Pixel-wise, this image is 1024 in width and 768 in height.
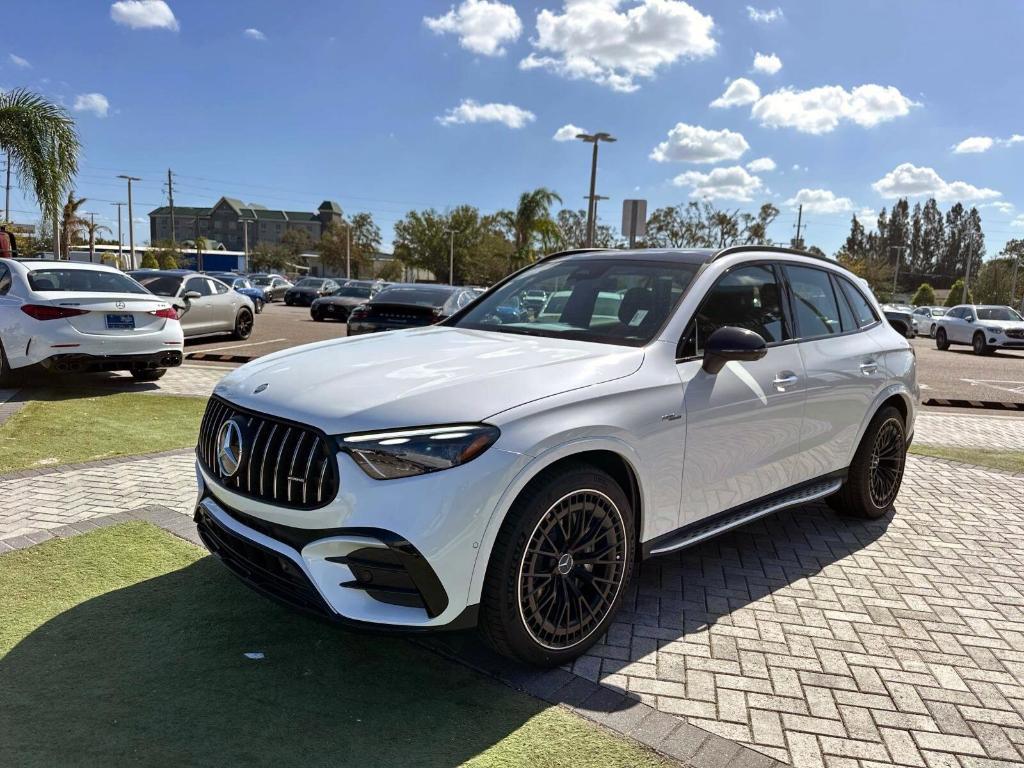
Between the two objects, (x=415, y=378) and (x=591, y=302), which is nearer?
(x=415, y=378)

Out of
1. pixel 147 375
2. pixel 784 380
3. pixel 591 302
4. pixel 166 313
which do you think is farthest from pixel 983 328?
pixel 591 302

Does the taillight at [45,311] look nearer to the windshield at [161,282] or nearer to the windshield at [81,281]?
the windshield at [81,281]

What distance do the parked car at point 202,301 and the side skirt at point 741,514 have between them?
458 inches

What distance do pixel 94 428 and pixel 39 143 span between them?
338 inches

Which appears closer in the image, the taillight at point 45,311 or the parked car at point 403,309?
the taillight at point 45,311

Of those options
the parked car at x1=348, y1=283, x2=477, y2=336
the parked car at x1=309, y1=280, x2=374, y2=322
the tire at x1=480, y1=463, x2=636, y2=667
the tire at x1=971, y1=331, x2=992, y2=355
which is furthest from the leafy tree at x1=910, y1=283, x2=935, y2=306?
the tire at x1=480, y1=463, x2=636, y2=667

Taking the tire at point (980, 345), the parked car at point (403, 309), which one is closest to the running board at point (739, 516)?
the parked car at point (403, 309)

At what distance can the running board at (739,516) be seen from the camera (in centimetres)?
353

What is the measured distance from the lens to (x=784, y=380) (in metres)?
4.07

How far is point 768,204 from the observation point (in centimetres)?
4197

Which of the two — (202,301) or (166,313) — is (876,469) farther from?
(202,301)

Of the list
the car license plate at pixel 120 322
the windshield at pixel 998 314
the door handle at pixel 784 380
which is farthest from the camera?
the windshield at pixel 998 314

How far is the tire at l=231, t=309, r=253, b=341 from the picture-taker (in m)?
16.8

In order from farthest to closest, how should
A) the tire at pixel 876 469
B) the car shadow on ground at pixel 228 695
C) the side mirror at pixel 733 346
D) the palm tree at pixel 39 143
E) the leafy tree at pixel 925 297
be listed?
the leafy tree at pixel 925 297 → the palm tree at pixel 39 143 → the tire at pixel 876 469 → the side mirror at pixel 733 346 → the car shadow on ground at pixel 228 695
